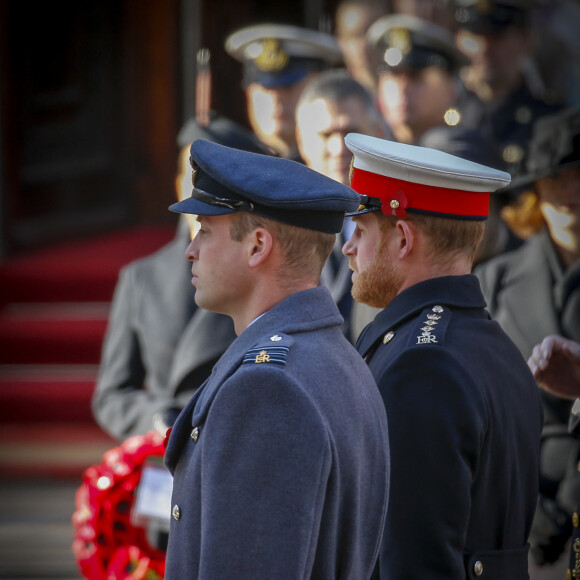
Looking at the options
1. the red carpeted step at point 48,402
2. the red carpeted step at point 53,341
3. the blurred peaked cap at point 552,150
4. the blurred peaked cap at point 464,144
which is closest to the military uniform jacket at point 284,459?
the blurred peaked cap at point 552,150

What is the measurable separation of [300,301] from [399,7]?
4404mm

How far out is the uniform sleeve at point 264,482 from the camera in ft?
5.12

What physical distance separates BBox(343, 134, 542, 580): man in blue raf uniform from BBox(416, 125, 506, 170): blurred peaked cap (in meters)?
1.42

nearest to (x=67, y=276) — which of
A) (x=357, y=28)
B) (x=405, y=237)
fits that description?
(x=357, y=28)

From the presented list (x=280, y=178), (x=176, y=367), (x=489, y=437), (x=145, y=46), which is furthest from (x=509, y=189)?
(x=145, y=46)

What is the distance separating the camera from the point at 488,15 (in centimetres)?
529

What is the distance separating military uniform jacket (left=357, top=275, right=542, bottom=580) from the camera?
1971mm

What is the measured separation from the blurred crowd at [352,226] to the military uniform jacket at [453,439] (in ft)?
2.25

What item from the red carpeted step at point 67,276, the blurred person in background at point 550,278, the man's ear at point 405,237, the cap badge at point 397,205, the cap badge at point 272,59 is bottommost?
the red carpeted step at point 67,276

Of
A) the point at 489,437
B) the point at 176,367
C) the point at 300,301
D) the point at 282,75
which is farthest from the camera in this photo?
the point at 282,75

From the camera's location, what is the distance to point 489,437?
2043 millimetres

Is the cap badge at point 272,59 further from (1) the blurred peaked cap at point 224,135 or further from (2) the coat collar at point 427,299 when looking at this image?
(2) the coat collar at point 427,299

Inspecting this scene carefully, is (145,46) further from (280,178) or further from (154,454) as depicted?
(280,178)

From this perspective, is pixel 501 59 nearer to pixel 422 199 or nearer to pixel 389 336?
pixel 422 199
